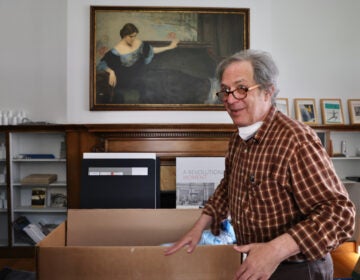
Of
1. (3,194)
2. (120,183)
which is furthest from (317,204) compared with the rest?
(3,194)

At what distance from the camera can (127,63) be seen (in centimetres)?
Answer: 340

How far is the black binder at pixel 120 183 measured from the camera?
260 centimetres

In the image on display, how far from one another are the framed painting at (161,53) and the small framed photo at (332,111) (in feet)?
4.36

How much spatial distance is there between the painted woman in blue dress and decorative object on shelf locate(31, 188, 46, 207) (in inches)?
56.9

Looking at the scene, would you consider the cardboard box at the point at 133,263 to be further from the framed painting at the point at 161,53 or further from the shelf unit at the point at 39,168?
the shelf unit at the point at 39,168

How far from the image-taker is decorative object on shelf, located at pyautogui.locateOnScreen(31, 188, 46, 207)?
3.63m

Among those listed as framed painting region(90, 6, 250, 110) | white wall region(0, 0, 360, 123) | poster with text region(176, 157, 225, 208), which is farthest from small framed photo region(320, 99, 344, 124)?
poster with text region(176, 157, 225, 208)

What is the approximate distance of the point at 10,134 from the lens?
3.40 m

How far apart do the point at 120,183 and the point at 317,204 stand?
2.04 m

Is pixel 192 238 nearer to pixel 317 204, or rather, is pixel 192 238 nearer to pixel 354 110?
pixel 317 204

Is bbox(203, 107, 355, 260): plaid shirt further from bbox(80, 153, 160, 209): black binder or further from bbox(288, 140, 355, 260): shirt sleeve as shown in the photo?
bbox(80, 153, 160, 209): black binder

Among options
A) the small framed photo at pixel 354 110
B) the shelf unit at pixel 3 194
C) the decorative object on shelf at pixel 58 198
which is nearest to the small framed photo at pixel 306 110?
the small framed photo at pixel 354 110

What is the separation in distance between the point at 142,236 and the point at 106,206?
148 centimetres

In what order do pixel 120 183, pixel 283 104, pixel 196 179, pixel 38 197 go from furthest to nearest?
pixel 283 104 → pixel 38 197 → pixel 196 179 → pixel 120 183
